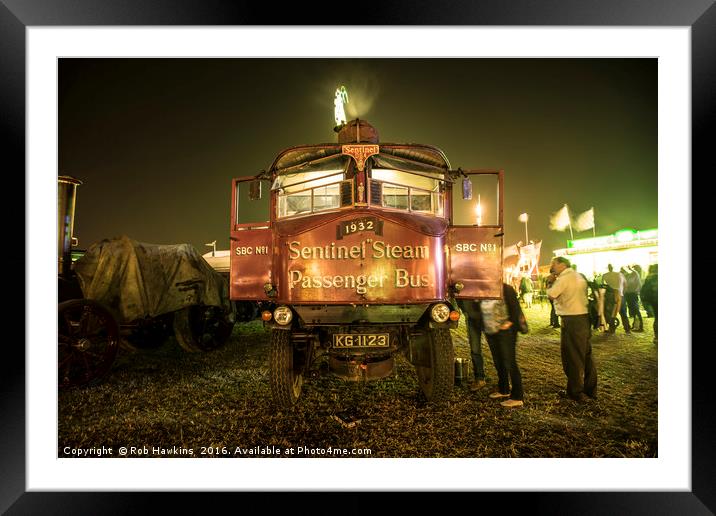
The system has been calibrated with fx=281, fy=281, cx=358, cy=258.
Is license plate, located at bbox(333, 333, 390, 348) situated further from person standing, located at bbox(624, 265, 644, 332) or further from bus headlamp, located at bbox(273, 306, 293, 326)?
person standing, located at bbox(624, 265, 644, 332)

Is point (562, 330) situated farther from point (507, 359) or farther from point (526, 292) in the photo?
point (526, 292)

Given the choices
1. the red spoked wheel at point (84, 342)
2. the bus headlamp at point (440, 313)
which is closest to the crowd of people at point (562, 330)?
the bus headlamp at point (440, 313)

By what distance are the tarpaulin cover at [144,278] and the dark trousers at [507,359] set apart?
15.6ft

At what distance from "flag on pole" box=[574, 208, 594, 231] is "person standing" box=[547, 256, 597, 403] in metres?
0.86

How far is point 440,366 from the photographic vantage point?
2996mm

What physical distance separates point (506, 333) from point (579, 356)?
0.82 meters

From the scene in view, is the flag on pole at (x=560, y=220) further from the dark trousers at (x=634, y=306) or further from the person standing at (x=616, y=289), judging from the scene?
the dark trousers at (x=634, y=306)

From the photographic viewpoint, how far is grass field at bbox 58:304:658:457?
2510 millimetres
